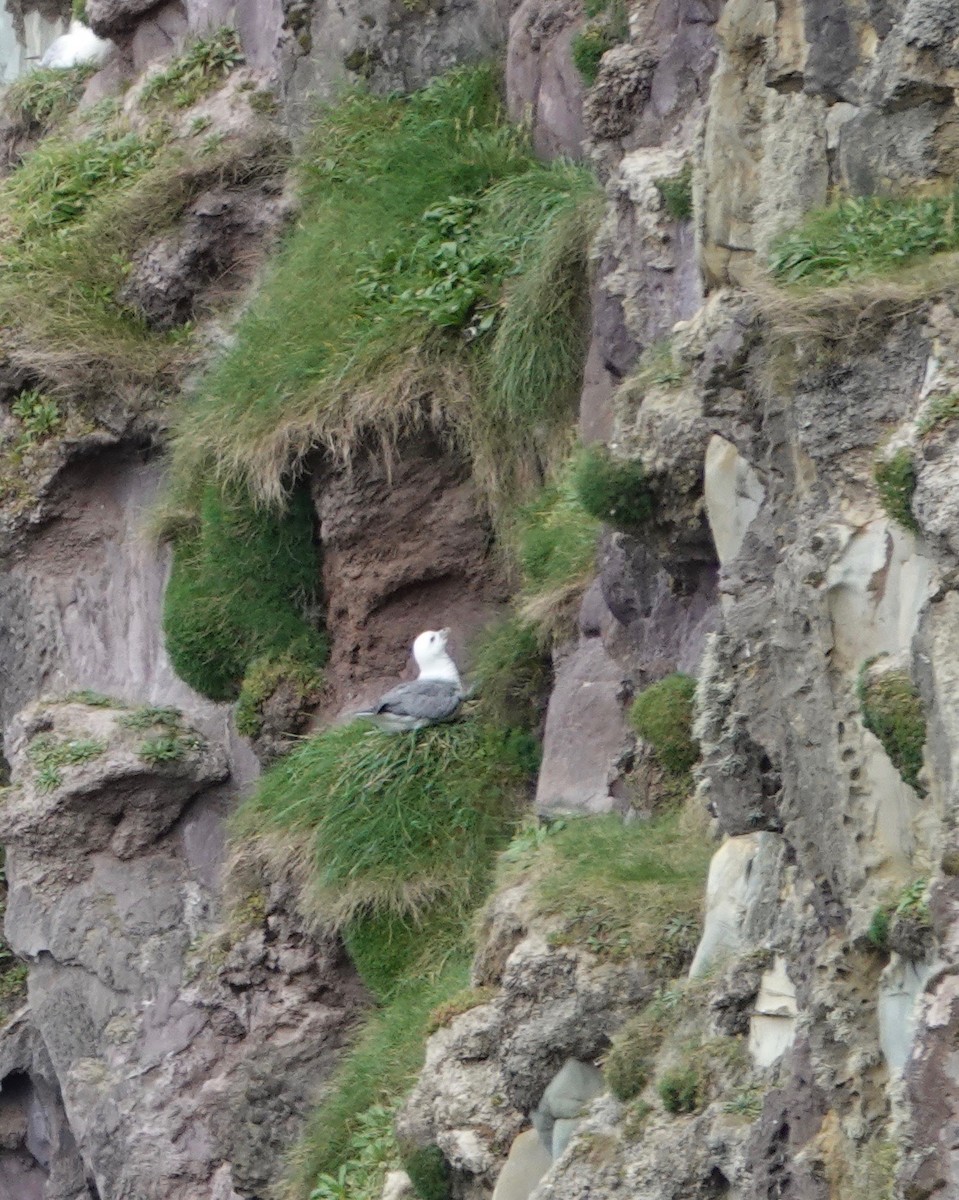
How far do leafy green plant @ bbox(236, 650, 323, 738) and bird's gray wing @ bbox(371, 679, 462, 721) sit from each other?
1177 millimetres

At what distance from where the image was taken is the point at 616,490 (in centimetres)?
816

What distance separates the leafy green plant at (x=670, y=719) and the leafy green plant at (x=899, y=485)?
279 cm

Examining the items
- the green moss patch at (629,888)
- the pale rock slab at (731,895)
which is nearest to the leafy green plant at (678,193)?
the green moss patch at (629,888)

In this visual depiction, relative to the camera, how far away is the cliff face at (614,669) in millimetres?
5609

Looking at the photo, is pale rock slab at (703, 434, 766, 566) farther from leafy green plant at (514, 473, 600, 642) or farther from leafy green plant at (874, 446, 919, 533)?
leafy green plant at (514, 473, 600, 642)

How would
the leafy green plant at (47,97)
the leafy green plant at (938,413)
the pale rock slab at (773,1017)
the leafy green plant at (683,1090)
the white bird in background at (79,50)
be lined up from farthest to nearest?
the white bird in background at (79,50) → the leafy green plant at (47,97) → the leafy green plant at (683,1090) → the pale rock slab at (773,1017) → the leafy green plant at (938,413)

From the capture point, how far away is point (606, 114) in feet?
35.1

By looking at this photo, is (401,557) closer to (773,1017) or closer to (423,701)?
(423,701)

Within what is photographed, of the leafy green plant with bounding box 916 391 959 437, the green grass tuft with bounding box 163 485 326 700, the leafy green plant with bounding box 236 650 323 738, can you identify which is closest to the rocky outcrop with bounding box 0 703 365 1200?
the green grass tuft with bounding box 163 485 326 700

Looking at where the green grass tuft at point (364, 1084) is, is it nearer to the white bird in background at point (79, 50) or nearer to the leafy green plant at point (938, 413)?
the leafy green plant at point (938, 413)

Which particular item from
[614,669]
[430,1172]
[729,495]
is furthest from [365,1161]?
[729,495]

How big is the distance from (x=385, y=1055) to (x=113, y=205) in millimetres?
7399

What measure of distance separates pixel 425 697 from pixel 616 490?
3044 mm

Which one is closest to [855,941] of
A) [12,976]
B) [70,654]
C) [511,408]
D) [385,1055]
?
[385,1055]
